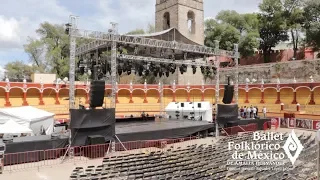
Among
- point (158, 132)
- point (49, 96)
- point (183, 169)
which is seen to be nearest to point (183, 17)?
point (49, 96)

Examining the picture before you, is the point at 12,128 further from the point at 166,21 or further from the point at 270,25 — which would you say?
the point at 270,25

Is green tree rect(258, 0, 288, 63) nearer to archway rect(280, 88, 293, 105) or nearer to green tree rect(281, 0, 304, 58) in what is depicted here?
green tree rect(281, 0, 304, 58)

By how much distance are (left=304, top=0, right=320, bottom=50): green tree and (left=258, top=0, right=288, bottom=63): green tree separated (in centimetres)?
385

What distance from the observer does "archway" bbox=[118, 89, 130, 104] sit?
39.4m

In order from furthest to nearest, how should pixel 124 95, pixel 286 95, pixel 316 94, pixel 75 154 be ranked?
pixel 124 95
pixel 286 95
pixel 316 94
pixel 75 154

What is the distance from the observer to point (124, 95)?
131ft

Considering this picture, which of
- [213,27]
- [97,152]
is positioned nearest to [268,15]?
[213,27]

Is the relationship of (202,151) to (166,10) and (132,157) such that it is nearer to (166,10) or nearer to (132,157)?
(132,157)

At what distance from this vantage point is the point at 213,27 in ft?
177

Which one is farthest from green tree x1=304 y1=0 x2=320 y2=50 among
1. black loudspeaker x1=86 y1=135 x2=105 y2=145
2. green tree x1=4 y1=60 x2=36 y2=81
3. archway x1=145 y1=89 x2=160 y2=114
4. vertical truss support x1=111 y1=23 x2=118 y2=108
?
green tree x1=4 y1=60 x2=36 y2=81

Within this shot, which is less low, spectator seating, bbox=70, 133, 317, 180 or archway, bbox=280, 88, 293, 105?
archway, bbox=280, 88, 293, 105

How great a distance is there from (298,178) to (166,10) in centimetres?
3994

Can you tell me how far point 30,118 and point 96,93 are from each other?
16.9ft

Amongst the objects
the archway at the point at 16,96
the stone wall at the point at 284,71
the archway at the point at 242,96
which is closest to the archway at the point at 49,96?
the archway at the point at 16,96
